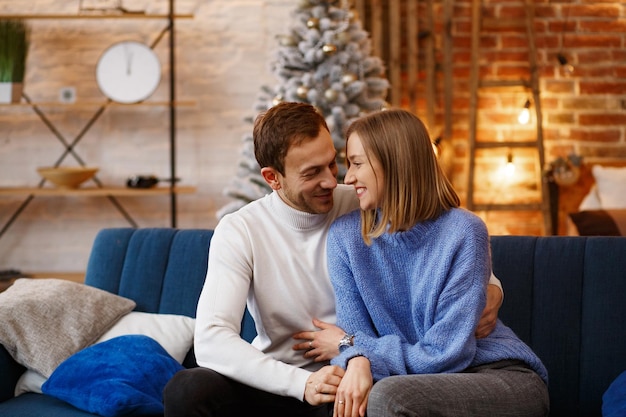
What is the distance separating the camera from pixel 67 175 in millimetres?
5027

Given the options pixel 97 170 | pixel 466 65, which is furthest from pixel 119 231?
pixel 466 65

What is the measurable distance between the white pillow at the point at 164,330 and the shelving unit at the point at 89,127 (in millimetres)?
2456

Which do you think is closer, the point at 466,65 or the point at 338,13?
the point at 338,13

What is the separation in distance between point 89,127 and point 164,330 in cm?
309

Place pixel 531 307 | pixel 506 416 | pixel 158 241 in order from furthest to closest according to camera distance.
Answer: pixel 158 241 → pixel 531 307 → pixel 506 416

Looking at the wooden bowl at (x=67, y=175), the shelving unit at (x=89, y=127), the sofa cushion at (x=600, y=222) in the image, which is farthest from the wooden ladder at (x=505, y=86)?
the wooden bowl at (x=67, y=175)

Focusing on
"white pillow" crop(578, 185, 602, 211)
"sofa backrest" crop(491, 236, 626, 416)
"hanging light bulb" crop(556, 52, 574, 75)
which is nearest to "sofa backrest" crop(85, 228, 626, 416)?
"sofa backrest" crop(491, 236, 626, 416)

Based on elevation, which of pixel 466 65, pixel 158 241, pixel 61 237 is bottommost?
pixel 61 237

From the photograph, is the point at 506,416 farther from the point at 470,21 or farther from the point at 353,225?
the point at 470,21

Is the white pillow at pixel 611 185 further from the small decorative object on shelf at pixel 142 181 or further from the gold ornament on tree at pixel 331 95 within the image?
the small decorative object on shelf at pixel 142 181

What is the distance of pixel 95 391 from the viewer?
2.26 meters

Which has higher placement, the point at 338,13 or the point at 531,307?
the point at 338,13

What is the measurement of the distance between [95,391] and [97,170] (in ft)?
9.94

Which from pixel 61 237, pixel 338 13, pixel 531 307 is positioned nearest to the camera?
pixel 531 307
